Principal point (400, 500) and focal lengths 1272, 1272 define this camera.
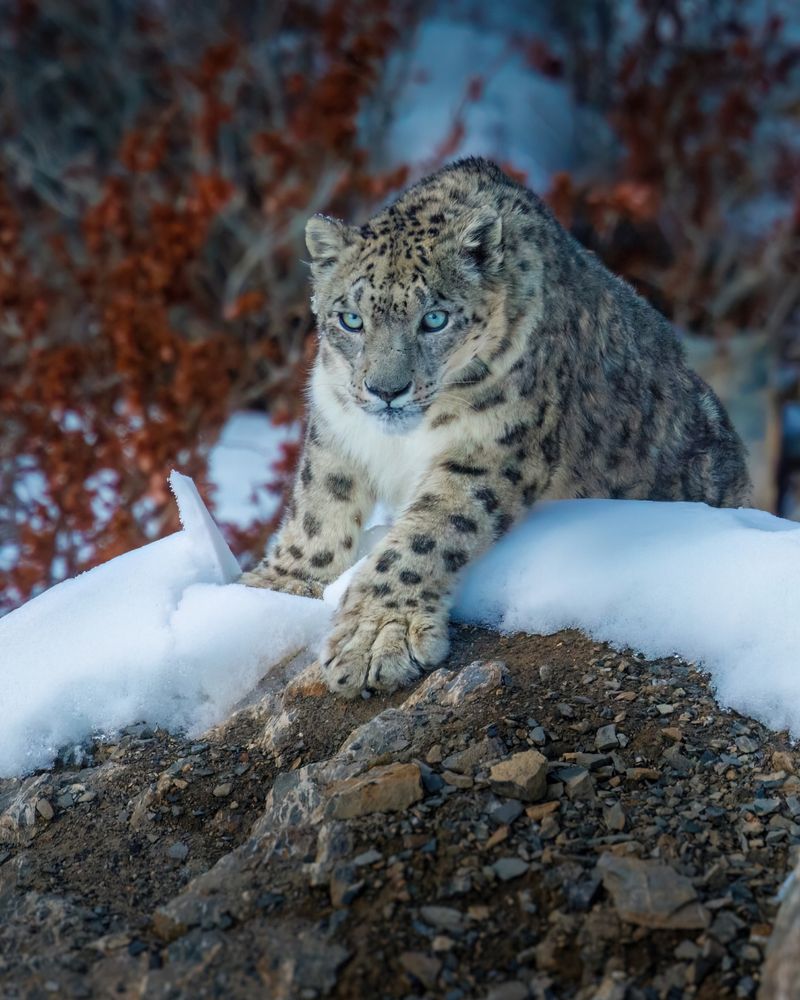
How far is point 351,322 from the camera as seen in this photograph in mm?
4133

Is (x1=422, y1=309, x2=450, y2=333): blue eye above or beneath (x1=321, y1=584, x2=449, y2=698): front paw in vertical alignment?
above

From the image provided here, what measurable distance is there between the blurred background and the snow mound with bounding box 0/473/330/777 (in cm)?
385

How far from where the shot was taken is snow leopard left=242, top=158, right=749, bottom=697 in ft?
12.9

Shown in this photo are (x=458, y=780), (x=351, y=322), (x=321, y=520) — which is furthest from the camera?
(x=321, y=520)

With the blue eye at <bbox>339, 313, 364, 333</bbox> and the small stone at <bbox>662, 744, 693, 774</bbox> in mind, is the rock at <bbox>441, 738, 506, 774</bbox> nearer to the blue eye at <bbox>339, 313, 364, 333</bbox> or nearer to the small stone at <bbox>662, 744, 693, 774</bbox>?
the small stone at <bbox>662, 744, 693, 774</bbox>

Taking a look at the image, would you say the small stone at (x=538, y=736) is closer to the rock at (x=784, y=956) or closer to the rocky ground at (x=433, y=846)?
the rocky ground at (x=433, y=846)

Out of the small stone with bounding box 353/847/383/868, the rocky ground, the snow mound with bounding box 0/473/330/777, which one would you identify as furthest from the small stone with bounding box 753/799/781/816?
the snow mound with bounding box 0/473/330/777

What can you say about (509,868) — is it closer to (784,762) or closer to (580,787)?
(580,787)

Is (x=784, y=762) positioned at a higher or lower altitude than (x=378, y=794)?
lower

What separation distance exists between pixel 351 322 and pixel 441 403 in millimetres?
395

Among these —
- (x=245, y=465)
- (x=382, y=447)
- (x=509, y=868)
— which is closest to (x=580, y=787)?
(x=509, y=868)

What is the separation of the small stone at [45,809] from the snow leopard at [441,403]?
84 centimetres

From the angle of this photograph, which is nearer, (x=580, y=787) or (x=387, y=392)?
(x=580, y=787)

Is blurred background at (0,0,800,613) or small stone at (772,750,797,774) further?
blurred background at (0,0,800,613)
